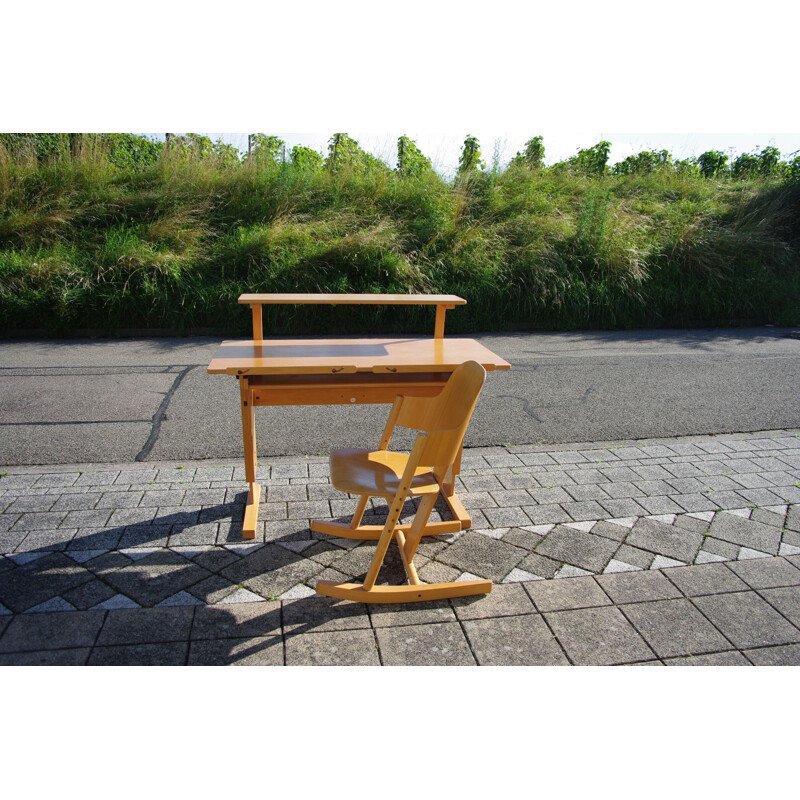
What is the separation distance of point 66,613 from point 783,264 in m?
13.9

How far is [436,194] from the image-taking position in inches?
509

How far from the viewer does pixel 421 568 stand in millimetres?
3281

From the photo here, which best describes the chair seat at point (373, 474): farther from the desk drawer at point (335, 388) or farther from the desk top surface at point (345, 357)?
the desk top surface at point (345, 357)

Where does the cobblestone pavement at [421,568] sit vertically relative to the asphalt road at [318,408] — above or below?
below

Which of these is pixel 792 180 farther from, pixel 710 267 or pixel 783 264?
pixel 710 267

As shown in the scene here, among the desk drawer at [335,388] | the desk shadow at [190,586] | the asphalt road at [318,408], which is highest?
the desk drawer at [335,388]

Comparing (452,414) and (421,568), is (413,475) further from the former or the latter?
(421,568)

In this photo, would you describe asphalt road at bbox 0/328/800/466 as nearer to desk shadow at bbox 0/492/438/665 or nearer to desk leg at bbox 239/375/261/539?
desk leg at bbox 239/375/261/539

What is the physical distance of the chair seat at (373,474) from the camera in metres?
3.04

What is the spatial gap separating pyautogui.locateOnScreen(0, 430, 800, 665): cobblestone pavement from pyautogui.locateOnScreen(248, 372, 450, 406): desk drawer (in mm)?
738

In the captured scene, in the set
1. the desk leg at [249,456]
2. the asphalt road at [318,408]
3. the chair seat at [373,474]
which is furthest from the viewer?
the asphalt road at [318,408]

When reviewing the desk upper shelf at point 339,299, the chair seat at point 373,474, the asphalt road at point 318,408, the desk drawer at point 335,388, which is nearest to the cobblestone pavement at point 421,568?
the chair seat at point 373,474

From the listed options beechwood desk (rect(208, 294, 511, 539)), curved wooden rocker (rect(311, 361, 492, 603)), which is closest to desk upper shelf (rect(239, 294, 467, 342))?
beechwood desk (rect(208, 294, 511, 539))

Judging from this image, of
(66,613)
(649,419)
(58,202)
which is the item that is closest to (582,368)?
(649,419)
